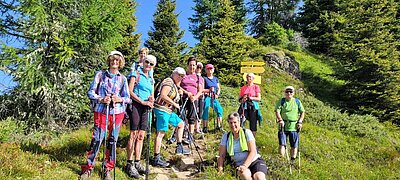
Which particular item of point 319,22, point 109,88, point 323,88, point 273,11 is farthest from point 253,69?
point 273,11

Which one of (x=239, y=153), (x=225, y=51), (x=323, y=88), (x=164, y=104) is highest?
(x=225, y=51)

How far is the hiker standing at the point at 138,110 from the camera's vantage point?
5805mm

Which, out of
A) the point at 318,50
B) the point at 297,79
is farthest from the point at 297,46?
the point at 297,79

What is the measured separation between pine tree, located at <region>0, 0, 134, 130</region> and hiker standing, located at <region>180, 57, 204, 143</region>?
2.69m

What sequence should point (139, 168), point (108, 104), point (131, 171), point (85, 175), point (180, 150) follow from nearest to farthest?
point (108, 104) → point (85, 175) → point (131, 171) → point (139, 168) → point (180, 150)

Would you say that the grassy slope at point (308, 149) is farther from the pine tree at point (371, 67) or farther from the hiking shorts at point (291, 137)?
the pine tree at point (371, 67)

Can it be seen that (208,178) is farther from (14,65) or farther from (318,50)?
(318,50)

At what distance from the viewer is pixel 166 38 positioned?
20344 mm

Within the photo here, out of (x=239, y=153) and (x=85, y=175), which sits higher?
(x=239, y=153)

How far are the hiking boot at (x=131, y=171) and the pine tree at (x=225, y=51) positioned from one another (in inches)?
502

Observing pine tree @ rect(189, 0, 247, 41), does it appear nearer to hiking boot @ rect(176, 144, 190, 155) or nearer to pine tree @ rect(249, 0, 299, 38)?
pine tree @ rect(249, 0, 299, 38)

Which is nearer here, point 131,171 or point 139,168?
point 131,171

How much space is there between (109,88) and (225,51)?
13.8 meters

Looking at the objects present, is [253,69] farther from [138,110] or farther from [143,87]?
[138,110]
